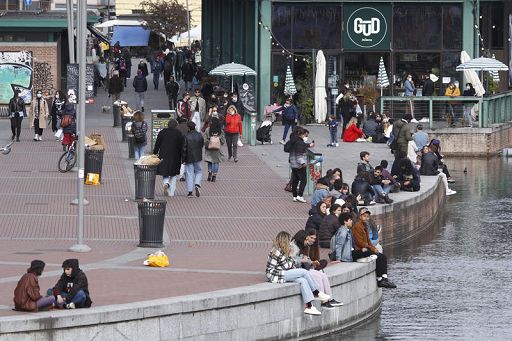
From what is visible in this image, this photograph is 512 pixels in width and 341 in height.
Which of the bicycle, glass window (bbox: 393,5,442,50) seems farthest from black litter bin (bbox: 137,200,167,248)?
glass window (bbox: 393,5,442,50)

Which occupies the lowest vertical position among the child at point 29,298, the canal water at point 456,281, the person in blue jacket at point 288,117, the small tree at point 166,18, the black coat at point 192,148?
the canal water at point 456,281

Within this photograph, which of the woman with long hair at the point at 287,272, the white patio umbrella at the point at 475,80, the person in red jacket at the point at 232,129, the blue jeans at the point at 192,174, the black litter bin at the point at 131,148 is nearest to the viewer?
the woman with long hair at the point at 287,272

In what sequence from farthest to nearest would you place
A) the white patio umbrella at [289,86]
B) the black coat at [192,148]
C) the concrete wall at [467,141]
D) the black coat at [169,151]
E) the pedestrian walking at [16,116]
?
the white patio umbrella at [289,86] → the concrete wall at [467,141] → the pedestrian walking at [16,116] → the black coat at [192,148] → the black coat at [169,151]

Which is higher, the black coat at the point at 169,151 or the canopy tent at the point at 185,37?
the canopy tent at the point at 185,37

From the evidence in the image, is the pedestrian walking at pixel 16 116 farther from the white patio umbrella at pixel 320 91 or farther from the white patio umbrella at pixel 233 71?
the white patio umbrella at pixel 320 91

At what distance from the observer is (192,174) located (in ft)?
99.5

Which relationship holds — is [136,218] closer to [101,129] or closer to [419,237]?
[419,237]

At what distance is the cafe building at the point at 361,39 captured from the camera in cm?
5278

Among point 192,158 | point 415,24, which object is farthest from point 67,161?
point 415,24

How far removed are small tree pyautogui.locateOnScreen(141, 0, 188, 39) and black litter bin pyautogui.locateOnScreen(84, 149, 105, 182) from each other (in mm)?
59155

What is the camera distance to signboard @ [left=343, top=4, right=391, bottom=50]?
5306cm

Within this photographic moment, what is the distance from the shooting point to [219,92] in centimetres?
4931

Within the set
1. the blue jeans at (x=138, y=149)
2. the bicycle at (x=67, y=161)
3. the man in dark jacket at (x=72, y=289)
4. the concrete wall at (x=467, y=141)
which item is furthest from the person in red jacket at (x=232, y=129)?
the man in dark jacket at (x=72, y=289)

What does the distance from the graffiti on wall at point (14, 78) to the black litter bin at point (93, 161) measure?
17.8 meters
